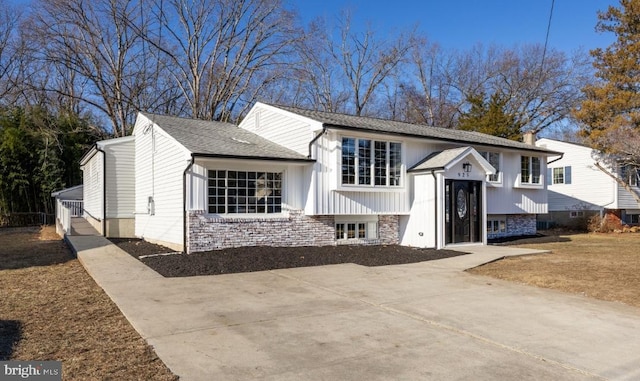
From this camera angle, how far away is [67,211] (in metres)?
17.5

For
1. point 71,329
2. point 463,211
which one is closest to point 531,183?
point 463,211

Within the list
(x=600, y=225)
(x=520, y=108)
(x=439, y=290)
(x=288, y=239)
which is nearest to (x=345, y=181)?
(x=288, y=239)

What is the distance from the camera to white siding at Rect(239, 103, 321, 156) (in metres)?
14.1

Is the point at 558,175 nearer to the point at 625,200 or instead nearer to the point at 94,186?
the point at 625,200

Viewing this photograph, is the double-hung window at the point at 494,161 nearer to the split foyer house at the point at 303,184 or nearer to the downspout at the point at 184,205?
the split foyer house at the point at 303,184

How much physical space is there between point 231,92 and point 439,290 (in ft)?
83.9

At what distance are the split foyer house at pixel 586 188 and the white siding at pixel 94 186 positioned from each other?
22.4m

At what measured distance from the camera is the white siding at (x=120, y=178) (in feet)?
58.3

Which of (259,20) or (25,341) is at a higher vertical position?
(259,20)

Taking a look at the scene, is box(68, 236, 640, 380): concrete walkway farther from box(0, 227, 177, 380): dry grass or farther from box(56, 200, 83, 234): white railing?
box(56, 200, 83, 234): white railing

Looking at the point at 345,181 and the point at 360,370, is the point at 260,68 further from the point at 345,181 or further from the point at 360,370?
the point at 360,370

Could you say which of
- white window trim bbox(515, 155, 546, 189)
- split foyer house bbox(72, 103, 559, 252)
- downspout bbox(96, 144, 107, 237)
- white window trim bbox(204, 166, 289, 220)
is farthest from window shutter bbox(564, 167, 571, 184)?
downspout bbox(96, 144, 107, 237)

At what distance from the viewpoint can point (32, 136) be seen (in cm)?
2620

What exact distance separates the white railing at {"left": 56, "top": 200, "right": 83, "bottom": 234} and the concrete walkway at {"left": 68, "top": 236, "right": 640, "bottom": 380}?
30.2ft
